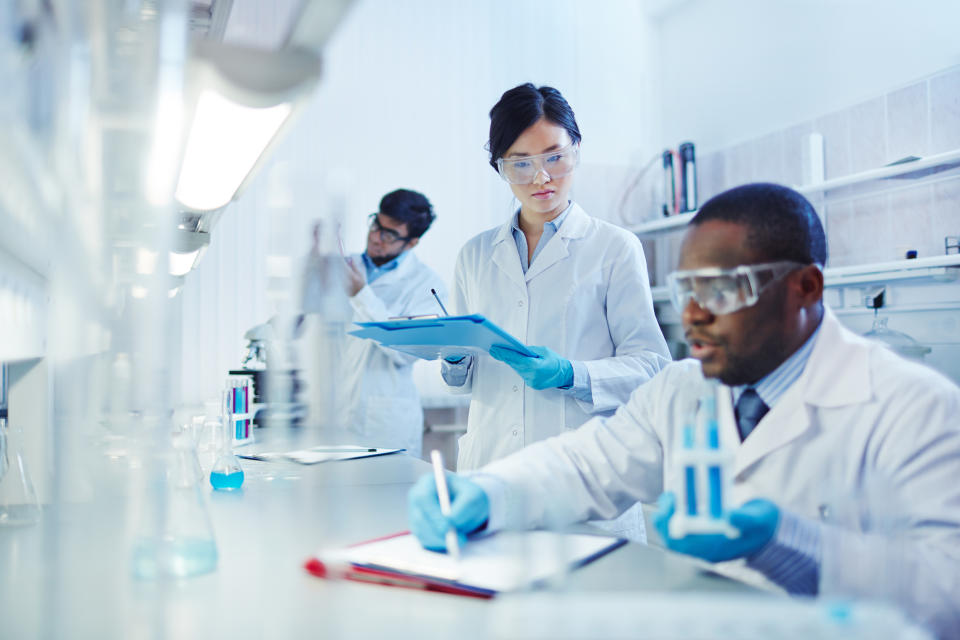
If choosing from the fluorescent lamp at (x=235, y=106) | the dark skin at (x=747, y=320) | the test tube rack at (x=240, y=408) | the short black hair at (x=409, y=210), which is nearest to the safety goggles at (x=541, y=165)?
the fluorescent lamp at (x=235, y=106)

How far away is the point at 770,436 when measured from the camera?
1.11 meters

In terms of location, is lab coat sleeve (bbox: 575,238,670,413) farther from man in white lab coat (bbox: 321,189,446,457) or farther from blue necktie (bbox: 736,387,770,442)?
man in white lab coat (bbox: 321,189,446,457)

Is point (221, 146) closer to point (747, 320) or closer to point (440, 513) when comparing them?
point (440, 513)

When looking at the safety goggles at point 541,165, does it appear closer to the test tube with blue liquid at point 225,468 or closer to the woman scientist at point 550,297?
the woman scientist at point 550,297

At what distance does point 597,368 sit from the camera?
1.76 meters

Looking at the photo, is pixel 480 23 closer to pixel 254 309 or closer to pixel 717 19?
pixel 717 19

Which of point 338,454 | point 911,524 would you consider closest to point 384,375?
point 338,454

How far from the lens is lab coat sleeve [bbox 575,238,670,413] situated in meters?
1.76

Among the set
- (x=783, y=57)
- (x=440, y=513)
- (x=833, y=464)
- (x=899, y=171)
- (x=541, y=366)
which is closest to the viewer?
(x=833, y=464)

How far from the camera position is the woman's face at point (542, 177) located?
6.21ft

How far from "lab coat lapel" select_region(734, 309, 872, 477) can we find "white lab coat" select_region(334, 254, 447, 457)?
172cm

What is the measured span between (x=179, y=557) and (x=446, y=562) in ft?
1.04

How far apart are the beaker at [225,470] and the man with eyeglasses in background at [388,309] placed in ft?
3.58

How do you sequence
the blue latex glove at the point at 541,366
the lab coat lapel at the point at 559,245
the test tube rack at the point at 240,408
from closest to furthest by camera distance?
the blue latex glove at the point at 541,366 < the lab coat lapel at the point at 559,245 < the test tube rack at the point at 240,408
